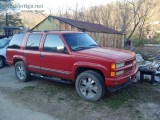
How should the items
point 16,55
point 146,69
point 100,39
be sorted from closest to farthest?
point 146,69, point 16,55, point 100,39

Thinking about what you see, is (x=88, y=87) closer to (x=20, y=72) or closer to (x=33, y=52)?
(x=33, y=52)

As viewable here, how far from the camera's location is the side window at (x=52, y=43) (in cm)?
631

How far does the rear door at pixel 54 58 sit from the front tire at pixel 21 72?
1140 mm

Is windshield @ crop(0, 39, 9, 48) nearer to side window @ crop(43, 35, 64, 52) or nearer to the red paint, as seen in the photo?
the red paint

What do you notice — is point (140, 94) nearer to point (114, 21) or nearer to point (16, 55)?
point (16, 55)

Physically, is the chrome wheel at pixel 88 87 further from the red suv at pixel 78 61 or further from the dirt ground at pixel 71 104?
the dirt ground at pixel 71 104

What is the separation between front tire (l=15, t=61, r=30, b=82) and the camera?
7718mm

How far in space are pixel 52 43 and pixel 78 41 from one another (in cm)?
87

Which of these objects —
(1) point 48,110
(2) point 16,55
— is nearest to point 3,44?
(2) point 16,55

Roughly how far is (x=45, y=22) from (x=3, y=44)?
8.55 meters

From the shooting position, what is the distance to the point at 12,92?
22.1ft

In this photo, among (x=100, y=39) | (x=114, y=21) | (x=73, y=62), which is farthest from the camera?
(x=114, y=21)

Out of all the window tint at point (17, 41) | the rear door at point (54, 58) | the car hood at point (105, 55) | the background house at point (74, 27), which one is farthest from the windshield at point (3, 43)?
the car hood at point (105, 55)

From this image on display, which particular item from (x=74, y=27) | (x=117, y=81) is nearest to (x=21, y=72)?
(x=117, y=81)
